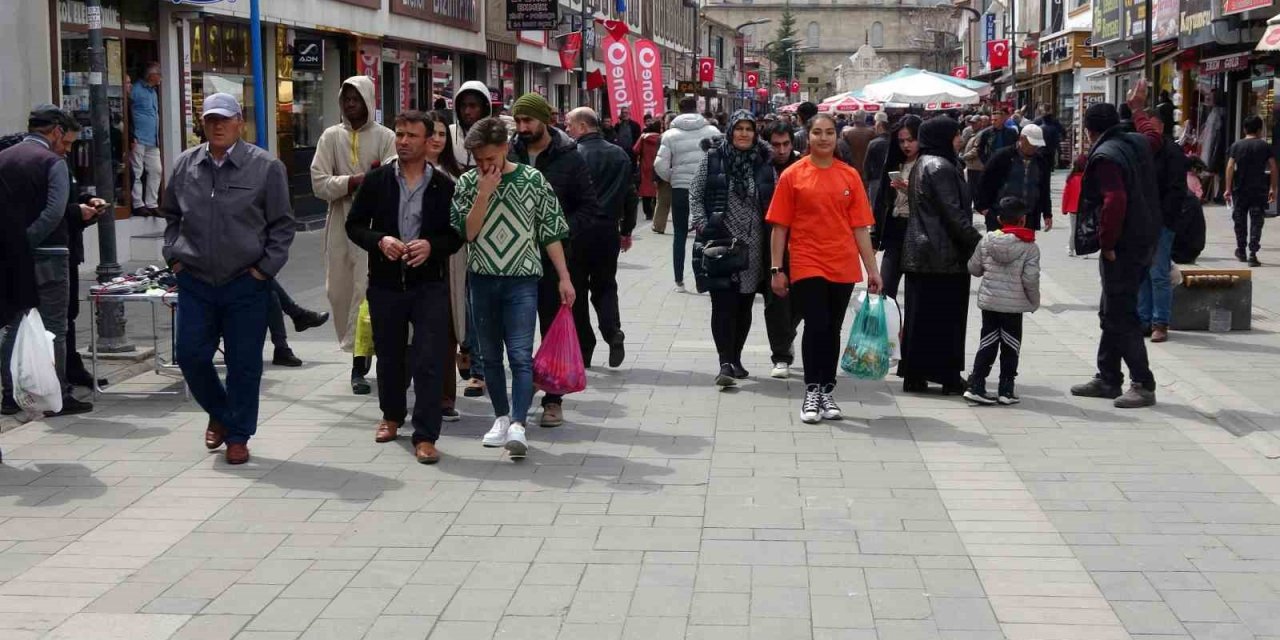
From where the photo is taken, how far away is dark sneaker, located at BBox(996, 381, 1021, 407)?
9.50 m

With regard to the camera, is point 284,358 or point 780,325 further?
point 284,358

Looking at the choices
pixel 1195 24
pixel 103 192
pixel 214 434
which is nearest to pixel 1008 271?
pixel 214 434

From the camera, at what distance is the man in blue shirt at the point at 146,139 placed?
18.8m

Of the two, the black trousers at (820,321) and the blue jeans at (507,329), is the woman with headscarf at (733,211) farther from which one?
the blue jeans at (507,329)

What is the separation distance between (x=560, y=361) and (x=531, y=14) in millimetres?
27588

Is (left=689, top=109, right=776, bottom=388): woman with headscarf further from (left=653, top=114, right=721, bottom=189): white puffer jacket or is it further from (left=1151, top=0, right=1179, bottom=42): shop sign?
(left=1151, top=0, right=1179, bottom=42): shop sign

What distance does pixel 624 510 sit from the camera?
6.84 metres

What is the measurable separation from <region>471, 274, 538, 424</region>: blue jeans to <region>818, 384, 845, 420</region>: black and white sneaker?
1781 mm

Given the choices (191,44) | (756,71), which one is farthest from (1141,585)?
(756,71)

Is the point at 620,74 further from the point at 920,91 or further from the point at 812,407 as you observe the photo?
the point at 812,407

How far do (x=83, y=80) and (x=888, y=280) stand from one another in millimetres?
10328

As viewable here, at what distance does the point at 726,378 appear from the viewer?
32.8ft

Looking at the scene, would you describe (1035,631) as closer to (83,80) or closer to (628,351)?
(628,351)

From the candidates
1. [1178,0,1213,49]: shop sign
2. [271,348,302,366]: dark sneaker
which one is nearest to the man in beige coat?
[271,348,302,366]: dark sneaker
